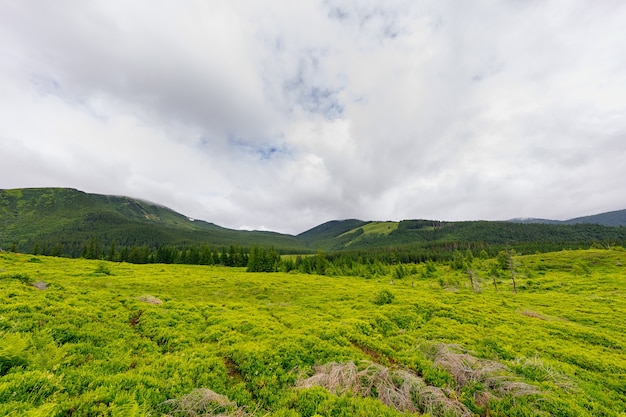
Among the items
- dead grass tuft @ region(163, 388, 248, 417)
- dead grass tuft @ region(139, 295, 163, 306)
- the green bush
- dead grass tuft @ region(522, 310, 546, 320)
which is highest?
dead grass tuft @ region(139, 295, 163, 306)

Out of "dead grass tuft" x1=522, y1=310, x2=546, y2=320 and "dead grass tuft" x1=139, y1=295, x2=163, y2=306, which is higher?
"dead grass tuft" x1=139, y1=295, x2=163, y2=306

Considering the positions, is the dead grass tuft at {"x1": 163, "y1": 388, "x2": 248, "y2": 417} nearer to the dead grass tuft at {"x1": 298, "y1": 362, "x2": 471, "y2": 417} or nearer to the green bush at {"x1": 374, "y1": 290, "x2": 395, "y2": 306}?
the dead grass tuft at {"x1": 298, "y1": 362, "x2": 471, "y2": 417}

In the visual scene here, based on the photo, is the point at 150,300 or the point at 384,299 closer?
the point at 150,300

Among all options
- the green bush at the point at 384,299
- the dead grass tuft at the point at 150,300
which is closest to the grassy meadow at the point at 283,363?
the dead grass tuft at the point at 150,300

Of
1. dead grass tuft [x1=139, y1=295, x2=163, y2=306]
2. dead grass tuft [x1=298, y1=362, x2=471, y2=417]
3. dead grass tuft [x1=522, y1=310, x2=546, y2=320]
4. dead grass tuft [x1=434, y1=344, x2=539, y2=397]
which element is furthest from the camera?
dead grass tuft [x1=522, y1=310, x2=546, y2=320]

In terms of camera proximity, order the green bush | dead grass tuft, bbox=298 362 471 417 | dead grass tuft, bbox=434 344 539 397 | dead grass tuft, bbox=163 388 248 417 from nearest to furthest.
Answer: dead grass tuft, bbox=163 388 248 417 → dead grass tuft, bbox=298 362 471 417 → dead grass tuft, bbox=434 344 539 397 → the green bush

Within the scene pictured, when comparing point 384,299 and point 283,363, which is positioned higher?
point 283,363

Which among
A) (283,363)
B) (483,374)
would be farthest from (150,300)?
(483,374)

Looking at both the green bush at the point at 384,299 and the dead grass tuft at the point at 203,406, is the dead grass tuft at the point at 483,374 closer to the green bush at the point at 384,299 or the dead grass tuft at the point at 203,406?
the dead grass tuft at the point at 203,406

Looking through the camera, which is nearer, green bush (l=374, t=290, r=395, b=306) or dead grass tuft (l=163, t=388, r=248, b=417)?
dead grass tuft (l=163, t=388, r=248, b=417)

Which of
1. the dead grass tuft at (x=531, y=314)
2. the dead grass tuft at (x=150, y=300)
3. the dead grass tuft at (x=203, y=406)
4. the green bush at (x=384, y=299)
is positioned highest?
the dead grass tuft at (x=150, y=300)

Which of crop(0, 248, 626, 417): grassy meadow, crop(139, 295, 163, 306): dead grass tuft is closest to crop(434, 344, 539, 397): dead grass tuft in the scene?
crop(0, 248, 626, 417): grassy meadow

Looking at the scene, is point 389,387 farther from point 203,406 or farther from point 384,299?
point 384,299

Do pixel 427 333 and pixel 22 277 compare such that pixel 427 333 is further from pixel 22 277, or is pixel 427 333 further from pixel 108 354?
pixel 22 277
